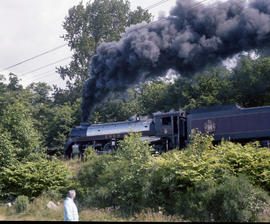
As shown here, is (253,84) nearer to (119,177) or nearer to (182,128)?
(182,128)

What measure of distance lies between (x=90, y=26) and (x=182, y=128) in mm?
30583

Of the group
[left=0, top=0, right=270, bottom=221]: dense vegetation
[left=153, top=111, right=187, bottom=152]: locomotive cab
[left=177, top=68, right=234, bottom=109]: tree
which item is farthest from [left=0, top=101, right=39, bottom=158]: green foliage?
[left=177, top=68, right=234, bottom=109]: tree

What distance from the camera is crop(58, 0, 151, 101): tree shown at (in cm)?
4584

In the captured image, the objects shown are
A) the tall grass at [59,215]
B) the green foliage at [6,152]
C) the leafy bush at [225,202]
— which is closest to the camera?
the leafy bush at [225,202]

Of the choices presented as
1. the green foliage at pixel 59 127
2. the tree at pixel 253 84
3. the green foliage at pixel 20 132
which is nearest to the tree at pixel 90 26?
the green foliage at pixel 59 127

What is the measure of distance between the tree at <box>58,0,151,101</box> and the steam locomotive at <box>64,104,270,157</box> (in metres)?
23.6

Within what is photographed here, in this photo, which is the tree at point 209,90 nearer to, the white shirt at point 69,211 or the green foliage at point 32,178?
the green foliage at point 32,178

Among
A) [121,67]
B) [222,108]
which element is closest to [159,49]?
[121,67]

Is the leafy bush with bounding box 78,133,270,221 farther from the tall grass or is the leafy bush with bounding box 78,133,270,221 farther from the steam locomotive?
the steam locomotive

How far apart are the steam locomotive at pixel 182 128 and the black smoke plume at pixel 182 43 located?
271cm

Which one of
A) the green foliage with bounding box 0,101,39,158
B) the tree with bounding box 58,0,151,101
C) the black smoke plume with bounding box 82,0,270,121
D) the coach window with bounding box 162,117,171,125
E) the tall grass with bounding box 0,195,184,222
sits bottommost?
the tall grass with bounding box 0,195,184,222

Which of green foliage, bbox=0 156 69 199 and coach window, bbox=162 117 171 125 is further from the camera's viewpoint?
coach window, bbox=162 117 171 125

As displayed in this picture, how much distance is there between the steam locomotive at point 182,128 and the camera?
1933 cm

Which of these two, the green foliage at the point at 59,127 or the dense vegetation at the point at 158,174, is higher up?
the green foliage at the point at 59,127
